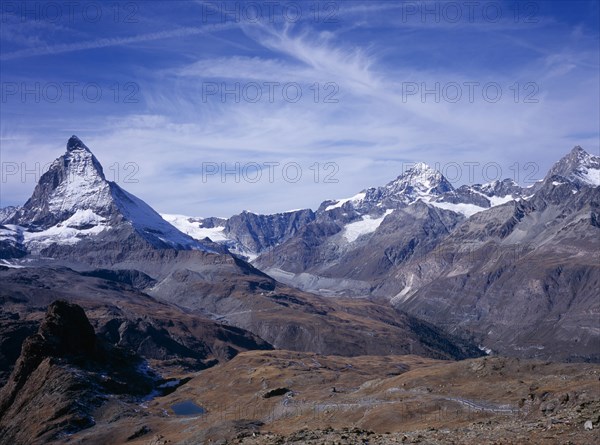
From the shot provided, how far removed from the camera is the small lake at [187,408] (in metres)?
160

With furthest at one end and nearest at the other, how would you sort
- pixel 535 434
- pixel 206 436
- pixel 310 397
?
pixel 310 397, pixel 206 436, pixel 535 434

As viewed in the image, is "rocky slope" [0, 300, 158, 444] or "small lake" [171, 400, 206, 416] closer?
"rocky slope" [0, 300, 158, 444]

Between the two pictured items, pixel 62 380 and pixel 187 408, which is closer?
pixel 62 380

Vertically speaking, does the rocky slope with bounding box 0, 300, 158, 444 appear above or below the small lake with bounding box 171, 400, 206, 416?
above

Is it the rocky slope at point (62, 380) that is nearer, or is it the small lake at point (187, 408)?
the rocky slope at point (62, 380)

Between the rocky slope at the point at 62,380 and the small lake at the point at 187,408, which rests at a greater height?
the rocky slope at the point at 62,380

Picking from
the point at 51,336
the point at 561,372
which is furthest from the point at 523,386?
the point at 51,336

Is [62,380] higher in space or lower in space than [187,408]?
higher

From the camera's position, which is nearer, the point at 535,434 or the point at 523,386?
the point at 535,434

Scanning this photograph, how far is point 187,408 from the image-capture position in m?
167

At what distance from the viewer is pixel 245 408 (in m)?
146

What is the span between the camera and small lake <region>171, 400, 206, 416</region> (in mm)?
160125

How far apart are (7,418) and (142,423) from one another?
1357 inches

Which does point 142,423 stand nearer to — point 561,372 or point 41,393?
point 41,393
